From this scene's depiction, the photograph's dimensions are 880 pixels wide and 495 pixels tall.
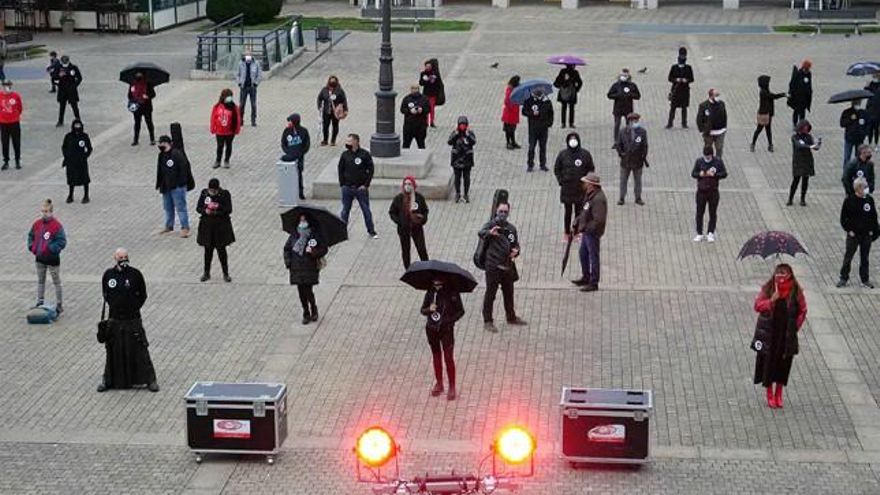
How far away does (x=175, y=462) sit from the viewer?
13.9 m

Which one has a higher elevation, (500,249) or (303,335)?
(500,249)

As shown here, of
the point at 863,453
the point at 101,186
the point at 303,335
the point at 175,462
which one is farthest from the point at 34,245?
the point at 863,453

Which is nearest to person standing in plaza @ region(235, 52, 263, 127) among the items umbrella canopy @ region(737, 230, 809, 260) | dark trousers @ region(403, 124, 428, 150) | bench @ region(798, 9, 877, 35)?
dark trousers @ region(403, 124, 428, 150)

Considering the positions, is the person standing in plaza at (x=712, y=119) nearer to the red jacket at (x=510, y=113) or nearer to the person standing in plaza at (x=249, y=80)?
the red jacket at (x=510, y=113)

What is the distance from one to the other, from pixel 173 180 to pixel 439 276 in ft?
26.3

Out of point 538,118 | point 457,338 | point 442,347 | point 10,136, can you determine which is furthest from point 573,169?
point 10,136

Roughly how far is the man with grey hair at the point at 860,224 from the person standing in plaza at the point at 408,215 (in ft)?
17.8

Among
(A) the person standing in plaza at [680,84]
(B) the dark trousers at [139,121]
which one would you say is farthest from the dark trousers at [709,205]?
(B) the dark trousers at [139,121]

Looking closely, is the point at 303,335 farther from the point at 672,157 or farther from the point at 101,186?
the point at 672,157

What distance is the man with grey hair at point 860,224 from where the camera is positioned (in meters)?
18.8

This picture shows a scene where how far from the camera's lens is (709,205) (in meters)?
21.3

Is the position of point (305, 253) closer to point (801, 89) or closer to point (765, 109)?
point (765, 109)

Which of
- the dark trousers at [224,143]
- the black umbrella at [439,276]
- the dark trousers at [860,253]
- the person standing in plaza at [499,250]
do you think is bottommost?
the dark trousers at [224,143]

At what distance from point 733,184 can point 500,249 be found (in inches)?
361
